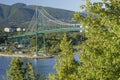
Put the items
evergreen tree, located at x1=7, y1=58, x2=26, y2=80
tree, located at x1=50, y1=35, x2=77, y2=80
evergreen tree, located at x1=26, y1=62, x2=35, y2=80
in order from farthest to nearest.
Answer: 1. evergreen tree, located at x1=26, y1=62, x2=35, y2=80
2. evergreen tree, located at x1=7, y1=58, x2=26, y2=80
3. tree, located at x1=50, y1=35, x2=77, y2=80

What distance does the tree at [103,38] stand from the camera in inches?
205

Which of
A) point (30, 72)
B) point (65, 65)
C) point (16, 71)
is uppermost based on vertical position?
point (65, 65)

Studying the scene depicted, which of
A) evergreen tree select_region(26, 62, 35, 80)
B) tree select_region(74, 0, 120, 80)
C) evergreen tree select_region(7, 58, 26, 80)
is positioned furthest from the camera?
evergreen tree select_region(26, 62, 35, 80)

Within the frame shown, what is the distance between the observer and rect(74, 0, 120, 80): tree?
521 centimetres

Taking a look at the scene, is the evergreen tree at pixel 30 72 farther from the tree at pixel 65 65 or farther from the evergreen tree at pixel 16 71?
the tree at pixel 65 65

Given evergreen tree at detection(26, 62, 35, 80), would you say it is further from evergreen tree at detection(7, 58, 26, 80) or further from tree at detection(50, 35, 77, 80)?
tree at detection(50, 35, 77, 80)

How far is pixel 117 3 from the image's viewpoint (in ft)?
18.1

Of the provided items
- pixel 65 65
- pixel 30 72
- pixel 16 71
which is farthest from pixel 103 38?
pixel 30 72

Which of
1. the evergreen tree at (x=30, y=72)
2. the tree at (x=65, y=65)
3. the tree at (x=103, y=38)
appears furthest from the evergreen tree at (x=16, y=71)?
the tree at (x=103, y=38)

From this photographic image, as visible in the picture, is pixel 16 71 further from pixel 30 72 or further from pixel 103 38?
pixel 103 38

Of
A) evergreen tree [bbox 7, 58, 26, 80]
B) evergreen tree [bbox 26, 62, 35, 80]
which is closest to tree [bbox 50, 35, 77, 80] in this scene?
evergreen tree [bbox 7, 58, 26, 80]

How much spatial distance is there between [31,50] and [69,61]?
264 feet

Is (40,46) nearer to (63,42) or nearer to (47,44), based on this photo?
(47,44)

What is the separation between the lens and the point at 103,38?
5477 millimetres
